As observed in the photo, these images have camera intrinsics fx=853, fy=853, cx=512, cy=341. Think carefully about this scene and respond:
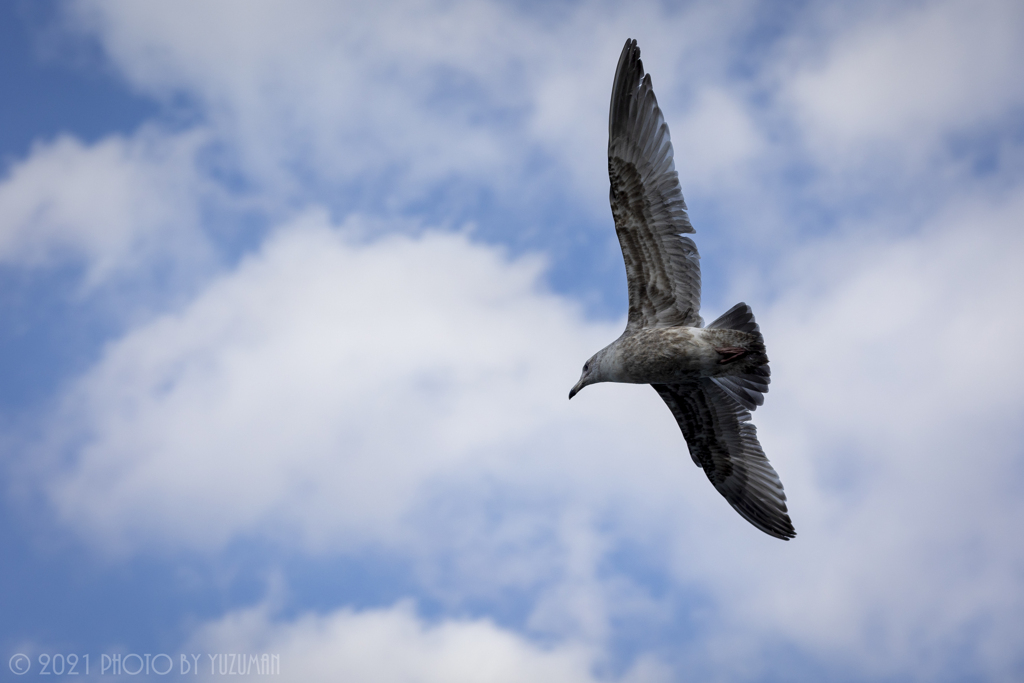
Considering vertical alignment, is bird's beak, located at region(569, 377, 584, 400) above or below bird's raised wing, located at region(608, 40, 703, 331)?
below

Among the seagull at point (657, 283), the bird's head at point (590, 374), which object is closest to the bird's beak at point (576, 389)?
the bird's head at point (590, 374)

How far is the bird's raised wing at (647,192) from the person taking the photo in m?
12.2

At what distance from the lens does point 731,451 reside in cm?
1430

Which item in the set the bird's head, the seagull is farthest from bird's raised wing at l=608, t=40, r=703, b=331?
the bird's head

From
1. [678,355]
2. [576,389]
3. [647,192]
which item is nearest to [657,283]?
[678,355]

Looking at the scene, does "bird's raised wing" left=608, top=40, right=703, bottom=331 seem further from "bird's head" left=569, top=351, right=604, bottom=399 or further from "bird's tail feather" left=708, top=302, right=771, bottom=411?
"bird's head" left=569, top=351, right=604, bottom=399

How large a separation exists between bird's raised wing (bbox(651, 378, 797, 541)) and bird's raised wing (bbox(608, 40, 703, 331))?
1821 millimetres

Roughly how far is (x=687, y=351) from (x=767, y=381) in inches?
53.9

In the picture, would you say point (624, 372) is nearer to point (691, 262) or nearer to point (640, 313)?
point (640, 313)

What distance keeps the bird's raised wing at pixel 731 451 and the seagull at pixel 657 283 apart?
54cm

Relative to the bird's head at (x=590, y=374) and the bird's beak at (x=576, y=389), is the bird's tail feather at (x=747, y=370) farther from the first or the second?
the bird's beak at (x=576, y=389)

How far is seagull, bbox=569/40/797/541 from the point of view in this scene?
39.7 ft

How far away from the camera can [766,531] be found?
13938 millimetres

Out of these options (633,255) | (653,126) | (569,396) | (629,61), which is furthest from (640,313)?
(629,61)
